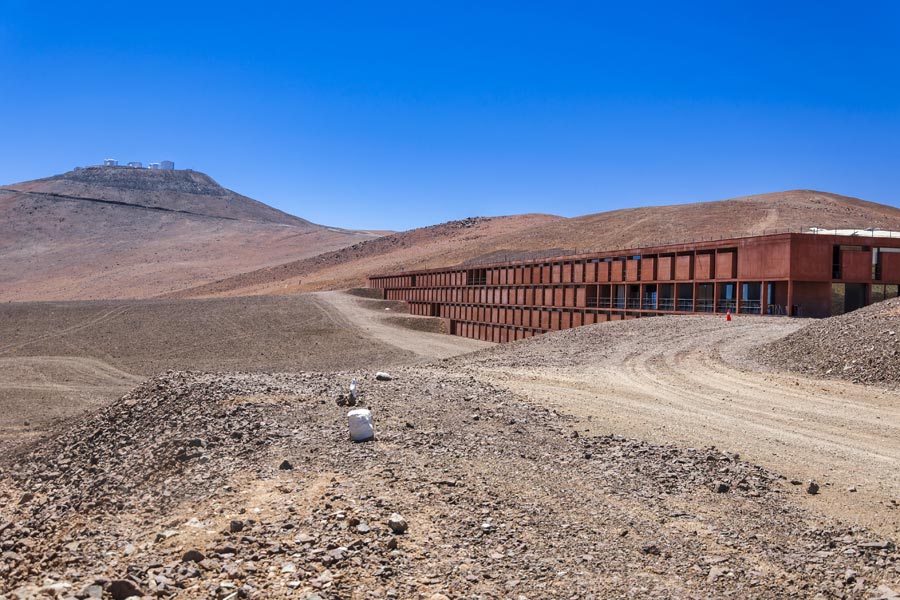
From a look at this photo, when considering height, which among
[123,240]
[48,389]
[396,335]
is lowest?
[48,389]

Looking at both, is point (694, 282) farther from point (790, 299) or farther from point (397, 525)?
point (397, 525)

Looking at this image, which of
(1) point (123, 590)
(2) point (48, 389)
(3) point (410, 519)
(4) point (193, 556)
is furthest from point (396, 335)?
(1) point (123, 590)

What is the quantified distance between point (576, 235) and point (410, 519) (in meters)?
102

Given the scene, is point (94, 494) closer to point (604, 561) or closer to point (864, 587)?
point (604, 561)

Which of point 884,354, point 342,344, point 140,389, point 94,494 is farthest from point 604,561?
point 342,344

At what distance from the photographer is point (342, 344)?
147 feet

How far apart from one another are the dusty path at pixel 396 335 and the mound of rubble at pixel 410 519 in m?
28.1

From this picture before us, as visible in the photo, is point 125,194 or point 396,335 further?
point 125,194

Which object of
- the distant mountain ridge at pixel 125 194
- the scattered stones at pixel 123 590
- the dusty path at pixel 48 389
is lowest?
the dusty path at pixel 48 389

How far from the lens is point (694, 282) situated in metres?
35.8

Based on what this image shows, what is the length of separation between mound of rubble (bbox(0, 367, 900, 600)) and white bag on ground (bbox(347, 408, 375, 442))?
0.25 m

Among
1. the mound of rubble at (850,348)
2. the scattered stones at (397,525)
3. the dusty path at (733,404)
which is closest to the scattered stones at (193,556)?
the scattered stones at (397,525)

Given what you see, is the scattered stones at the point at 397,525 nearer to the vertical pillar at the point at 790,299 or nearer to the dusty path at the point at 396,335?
the vertical pillar at the point at 790,299

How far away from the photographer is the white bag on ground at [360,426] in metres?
9.60
